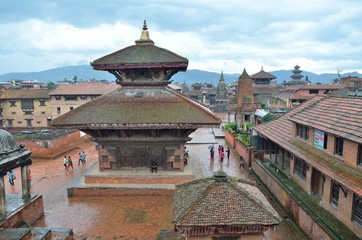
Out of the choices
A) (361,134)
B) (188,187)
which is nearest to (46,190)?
(188,187)

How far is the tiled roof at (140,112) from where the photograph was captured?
18.2 meters

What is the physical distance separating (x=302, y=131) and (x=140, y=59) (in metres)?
12.1

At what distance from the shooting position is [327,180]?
46.5 ft

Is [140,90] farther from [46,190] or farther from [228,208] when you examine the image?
[228,208]

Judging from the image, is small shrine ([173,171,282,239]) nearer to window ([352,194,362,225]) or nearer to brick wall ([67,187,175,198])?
window ([352,194,362,225])

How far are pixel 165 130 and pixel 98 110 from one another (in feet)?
16.4

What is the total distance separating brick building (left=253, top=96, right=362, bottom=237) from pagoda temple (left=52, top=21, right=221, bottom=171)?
5.59 metres

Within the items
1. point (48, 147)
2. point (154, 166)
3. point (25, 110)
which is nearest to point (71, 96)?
point (25, 110)

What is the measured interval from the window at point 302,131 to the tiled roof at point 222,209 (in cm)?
1072

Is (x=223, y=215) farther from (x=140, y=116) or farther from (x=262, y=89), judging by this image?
(x=262, y=89)

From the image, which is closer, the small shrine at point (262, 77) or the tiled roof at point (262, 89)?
the tiled roof at point (262, 89)

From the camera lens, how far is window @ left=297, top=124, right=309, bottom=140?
17.7 m

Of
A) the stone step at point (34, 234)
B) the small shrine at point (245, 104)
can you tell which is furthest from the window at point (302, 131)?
the small shrine at point (245, 104)

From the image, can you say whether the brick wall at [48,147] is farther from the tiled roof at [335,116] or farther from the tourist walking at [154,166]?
the tiled roof at [335,116]
